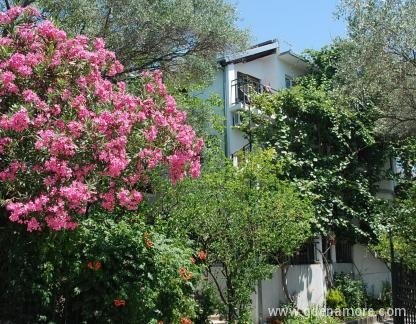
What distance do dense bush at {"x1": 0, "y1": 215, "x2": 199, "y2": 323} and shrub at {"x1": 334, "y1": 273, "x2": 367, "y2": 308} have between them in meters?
9.89

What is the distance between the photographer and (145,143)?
657 centimetres

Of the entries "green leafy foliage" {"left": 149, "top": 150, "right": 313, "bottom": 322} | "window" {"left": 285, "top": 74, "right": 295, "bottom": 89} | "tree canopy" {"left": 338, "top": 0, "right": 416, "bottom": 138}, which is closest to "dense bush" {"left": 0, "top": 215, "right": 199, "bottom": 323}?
"green leafy foliage" {"left": 149, "top": 150, "right": 313, "bottom": 322}

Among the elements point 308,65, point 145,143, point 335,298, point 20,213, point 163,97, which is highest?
point 308,65

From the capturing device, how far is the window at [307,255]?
52.7 feet

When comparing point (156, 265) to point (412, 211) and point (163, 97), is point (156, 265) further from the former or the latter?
point (412, 211)

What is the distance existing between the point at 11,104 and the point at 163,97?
2094 millimetres

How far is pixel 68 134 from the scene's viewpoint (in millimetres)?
5719

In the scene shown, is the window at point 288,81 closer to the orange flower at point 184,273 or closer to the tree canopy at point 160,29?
the tree canopy at point 160,29

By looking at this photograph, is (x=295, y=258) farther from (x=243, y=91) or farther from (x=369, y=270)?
(x=243, y=91)

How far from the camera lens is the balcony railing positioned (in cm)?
1720

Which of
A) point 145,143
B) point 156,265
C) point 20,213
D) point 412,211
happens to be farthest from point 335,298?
point 20,213

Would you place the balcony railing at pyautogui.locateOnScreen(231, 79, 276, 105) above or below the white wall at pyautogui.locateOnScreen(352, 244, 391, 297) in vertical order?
above

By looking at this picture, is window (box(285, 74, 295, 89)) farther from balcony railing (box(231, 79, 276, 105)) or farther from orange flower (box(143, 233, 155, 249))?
orange flower (box(143, 233, 155, 249))

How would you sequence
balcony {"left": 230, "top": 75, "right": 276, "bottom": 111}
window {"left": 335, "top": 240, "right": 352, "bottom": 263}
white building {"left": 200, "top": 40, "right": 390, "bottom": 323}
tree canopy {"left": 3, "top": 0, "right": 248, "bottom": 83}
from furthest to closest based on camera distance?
window {"left": 335, "top": 240, "right": 352, "bottom": 263}, balcony {"left": 230, "top": 75, "right": 276, "bottom": 111}, white building {"left": 200, "top": 40, "right": 390, "bottom": 323}, tree canopy {"left": 3, "top": 0, "right": 248, "bottom": 83}
